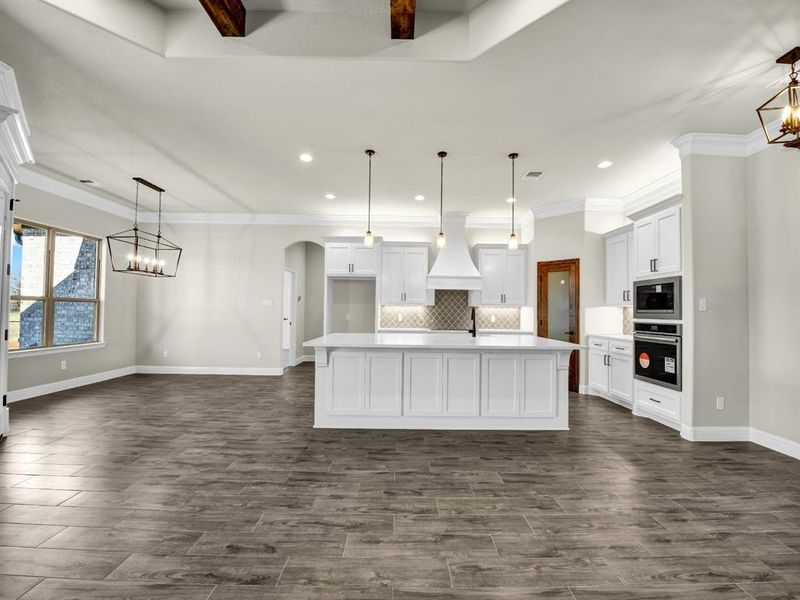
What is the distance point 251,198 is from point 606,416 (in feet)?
19.2

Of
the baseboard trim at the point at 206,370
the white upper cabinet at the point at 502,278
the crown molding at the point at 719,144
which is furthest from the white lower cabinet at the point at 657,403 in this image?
the baseboard trim at the point at 206,370

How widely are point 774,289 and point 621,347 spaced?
6.05 feet

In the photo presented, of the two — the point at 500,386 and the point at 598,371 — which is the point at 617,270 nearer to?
the point at 598,371

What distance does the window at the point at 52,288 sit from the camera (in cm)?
534

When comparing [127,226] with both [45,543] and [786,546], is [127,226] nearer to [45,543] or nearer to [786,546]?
[45,543]

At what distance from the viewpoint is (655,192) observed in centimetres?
548

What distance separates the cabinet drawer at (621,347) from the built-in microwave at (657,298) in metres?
0.48

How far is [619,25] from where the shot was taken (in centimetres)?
246

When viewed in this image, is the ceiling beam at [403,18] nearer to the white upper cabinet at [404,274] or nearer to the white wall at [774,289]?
the white wall at [774,289]

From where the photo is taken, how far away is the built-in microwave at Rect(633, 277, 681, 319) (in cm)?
422

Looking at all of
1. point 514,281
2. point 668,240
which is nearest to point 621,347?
point 668,240

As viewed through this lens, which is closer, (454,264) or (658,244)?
(658,244)

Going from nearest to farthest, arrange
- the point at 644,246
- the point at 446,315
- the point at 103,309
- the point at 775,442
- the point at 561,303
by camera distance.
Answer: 1. the point at 775,442
2. the point at 644,246
3. the point at 561,303
4. the point at 103,309
5. the point at 446,315

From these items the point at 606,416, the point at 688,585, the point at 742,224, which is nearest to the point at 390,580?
the point at 688,585
